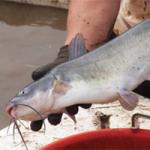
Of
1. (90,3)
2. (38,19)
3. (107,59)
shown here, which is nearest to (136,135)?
(107,59)

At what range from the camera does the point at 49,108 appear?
1.10 meters

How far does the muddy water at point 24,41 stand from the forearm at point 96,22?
1.46 meters

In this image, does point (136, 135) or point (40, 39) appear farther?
point (40, 39)

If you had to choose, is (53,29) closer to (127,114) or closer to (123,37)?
(127,114)

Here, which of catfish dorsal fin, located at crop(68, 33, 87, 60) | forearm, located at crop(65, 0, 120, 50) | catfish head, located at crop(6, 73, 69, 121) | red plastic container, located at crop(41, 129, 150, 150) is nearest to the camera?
catfish head, located at crop(6, 73, 69, 121)

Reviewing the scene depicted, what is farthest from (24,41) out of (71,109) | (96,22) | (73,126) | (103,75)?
(103,75)

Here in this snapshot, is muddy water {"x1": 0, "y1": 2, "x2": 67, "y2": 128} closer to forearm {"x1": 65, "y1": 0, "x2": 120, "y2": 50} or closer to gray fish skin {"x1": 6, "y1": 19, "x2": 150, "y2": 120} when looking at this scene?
forearm {"x1": 65, "y1": 0, "x2": 120, "y2": 50}

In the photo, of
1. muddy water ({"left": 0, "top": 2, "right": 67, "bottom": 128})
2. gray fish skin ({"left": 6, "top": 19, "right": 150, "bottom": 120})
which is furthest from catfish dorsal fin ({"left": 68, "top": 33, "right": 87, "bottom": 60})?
muddy water ({"left": 0, "top": 2, "right": 67, "bottom": 128})

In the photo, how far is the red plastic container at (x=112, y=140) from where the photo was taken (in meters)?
1.39

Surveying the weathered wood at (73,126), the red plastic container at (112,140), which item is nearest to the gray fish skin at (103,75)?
the red plastic container at (112,140)

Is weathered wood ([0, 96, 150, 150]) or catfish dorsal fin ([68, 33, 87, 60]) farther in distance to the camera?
weathered wood ([0, 96, 150, 150])

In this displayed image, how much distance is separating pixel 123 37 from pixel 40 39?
3.29 meters

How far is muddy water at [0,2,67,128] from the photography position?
3533mm

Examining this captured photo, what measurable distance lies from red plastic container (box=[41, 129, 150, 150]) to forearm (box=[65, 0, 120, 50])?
0.29 meters
